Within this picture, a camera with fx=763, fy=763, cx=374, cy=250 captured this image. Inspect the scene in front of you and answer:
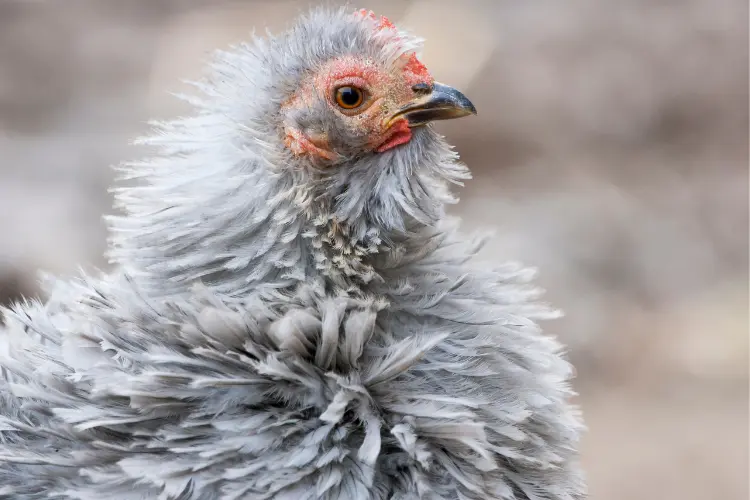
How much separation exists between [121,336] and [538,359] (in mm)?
624

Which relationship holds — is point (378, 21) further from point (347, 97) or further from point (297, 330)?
point (297, 330)

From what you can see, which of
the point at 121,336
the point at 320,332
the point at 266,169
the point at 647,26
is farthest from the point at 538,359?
the point at 647,26

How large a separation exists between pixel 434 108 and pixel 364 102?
110mm

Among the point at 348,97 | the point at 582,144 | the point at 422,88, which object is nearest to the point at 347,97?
the point at 348,97

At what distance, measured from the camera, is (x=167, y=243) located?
1.11 meters

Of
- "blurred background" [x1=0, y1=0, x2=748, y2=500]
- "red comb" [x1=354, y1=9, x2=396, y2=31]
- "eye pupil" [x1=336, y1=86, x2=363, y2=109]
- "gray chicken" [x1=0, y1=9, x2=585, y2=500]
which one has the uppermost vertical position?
"blurred background" [x1=0, y1=0, x2=748, y2=500]

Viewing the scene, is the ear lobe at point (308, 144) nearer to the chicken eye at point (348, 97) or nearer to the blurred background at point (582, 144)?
the chicken eye at point (348, 97)

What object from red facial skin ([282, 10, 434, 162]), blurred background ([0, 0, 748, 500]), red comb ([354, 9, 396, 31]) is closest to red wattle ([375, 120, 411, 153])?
red facial skin ([282, 10, 434, 162])

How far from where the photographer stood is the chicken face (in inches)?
43.3

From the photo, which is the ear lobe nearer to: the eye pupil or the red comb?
the eye pupil

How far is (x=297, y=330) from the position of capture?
1020mm

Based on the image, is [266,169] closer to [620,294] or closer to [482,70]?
[620,294]

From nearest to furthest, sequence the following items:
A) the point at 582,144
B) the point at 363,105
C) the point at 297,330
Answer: the point at 297,330
the point at 363,105
the point at 582,144

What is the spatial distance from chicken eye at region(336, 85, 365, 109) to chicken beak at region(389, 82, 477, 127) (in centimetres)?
7
